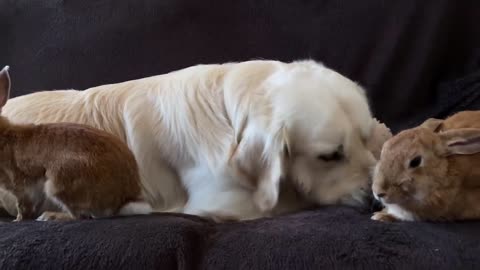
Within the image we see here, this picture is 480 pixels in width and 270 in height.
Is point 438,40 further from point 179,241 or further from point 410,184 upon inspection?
point 179,241

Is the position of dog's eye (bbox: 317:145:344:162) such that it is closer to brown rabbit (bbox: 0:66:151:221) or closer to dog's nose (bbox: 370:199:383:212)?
dog's nose (bbox: 370:199:383:212)

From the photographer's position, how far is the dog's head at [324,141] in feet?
5.74

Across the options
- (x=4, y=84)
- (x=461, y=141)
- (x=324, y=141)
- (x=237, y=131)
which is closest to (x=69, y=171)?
(x=4, y=84)

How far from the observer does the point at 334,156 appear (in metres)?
1.77

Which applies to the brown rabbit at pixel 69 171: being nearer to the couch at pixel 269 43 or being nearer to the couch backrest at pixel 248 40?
the couch at pixel 269 43

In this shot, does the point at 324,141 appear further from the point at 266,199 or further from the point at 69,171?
the point at 69,171

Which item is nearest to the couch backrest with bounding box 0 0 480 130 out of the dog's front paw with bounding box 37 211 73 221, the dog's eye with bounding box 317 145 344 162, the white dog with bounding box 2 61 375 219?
the white dog with bounding box 2 61 375 219

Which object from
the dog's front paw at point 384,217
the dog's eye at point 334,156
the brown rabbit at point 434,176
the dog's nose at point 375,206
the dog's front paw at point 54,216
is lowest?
the dog's front paw at point 54,216

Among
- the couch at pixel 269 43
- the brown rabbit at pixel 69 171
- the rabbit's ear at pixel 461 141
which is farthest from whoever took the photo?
the couch at pixel 269 43

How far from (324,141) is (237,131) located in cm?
22

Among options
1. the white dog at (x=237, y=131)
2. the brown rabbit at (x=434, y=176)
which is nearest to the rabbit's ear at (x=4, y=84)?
the white dog at (x=237, y=131)

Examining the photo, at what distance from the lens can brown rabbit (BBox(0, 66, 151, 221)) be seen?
60.9 inches

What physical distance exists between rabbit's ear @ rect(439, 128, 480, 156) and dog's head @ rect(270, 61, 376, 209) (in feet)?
1.01

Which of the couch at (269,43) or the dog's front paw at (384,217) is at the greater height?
the couch at (269,43)
